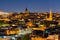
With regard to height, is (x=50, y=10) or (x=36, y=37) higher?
(x=50, y=10)

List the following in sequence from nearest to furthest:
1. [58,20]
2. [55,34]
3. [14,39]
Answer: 1. [14,39]
2. [55,34]
3. [58,20]

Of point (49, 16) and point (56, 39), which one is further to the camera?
point (49, 16)

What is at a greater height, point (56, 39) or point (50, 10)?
point (50, 10)

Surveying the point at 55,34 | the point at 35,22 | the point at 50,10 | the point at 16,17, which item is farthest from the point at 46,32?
the point at 16,17

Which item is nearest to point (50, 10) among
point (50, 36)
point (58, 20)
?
point (58, 20)

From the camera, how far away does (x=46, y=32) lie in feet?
15.8

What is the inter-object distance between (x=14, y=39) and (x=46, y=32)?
88cm

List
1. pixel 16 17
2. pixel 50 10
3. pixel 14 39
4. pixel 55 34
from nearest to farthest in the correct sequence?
pixel 14 39, pixel 55 34, pixel 50 10, pixel 16 17

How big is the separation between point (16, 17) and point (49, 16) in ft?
3.54

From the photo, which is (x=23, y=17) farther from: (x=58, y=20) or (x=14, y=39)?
(x=14, y=39)

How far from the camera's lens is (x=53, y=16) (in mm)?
6746

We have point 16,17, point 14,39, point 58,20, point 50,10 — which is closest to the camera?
point 14,39

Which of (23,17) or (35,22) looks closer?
(35,22)

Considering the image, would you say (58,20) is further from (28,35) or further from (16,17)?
(28,35)
